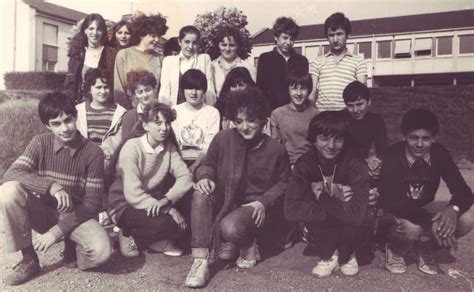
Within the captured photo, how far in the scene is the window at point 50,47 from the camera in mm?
14820

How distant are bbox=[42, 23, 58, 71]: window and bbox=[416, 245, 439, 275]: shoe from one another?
586 inches

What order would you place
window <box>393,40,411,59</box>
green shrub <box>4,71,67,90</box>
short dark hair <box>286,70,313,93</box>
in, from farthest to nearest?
A: window <box>393,40,411,59</box>, green shrub <box>4,71,67,90</box>, short dark hair <box>286,70,313,93</box>

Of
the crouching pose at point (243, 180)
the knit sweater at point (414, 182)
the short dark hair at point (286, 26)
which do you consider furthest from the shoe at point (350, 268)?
the short dark hair at point (286, 26)

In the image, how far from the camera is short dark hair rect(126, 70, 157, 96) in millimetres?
2732

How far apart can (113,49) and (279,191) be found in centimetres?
189

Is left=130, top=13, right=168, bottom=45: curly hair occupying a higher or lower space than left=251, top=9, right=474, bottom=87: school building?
lower

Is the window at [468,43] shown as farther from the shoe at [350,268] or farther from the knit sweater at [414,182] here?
the shoe at [350,268]

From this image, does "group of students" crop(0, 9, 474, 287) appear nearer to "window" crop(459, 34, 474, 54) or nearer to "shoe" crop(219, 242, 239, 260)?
"shoe" crop(219, 242, 239, 260)

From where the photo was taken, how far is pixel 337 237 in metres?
2.04

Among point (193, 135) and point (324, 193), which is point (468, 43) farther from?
point (324, 193)

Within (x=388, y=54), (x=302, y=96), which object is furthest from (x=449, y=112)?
(x=388, y=54)

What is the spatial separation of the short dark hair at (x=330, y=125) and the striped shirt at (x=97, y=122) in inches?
51.5

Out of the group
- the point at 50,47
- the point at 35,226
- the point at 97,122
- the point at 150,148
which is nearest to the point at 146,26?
the point at 97,122

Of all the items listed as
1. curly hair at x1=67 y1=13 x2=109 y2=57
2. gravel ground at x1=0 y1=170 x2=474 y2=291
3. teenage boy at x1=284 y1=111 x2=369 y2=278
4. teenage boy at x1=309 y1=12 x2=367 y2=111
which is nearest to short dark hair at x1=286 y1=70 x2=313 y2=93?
teenage boy at x1=309 y1=12 x2=367 y2=111
